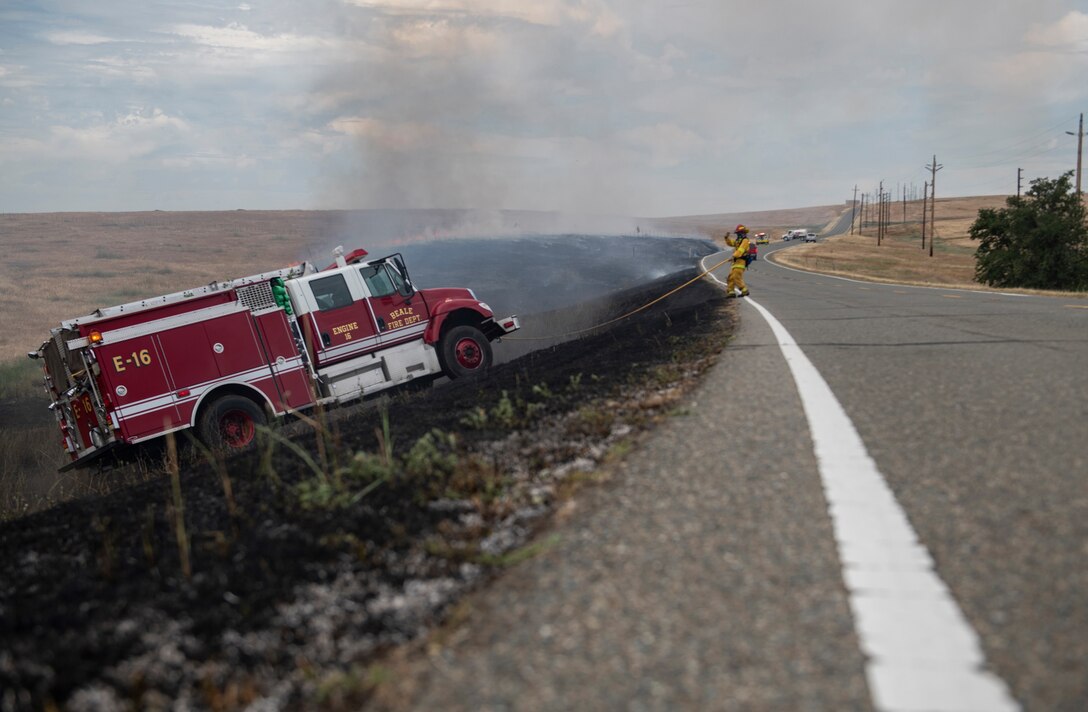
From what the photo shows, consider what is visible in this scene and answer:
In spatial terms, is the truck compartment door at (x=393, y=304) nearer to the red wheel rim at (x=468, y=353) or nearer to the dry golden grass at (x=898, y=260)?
the red wheel rim at (x=468, y=353)

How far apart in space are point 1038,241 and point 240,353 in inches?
1705

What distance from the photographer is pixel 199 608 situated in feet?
10.1

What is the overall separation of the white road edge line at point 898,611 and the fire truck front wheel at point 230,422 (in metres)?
10.4

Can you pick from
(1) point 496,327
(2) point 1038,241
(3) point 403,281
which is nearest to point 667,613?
(3) point 403,281

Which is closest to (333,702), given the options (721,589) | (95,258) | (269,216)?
(721,589)

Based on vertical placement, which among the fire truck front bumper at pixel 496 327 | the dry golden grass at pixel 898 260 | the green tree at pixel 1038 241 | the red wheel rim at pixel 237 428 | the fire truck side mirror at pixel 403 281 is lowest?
the dry golden grass at pixel 898 260

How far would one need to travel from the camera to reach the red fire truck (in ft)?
39.9

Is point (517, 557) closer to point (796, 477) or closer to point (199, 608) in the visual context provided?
point (199, 608)

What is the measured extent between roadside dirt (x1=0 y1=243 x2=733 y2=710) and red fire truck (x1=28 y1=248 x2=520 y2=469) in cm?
606

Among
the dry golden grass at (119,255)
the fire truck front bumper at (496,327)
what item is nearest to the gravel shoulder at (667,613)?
the fire truck front bumper at (496,327)

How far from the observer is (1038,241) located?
142 ft

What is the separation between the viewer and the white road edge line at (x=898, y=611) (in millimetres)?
2072

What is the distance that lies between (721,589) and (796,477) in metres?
1.32

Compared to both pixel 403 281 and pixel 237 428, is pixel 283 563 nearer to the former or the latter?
pixel 237 428
